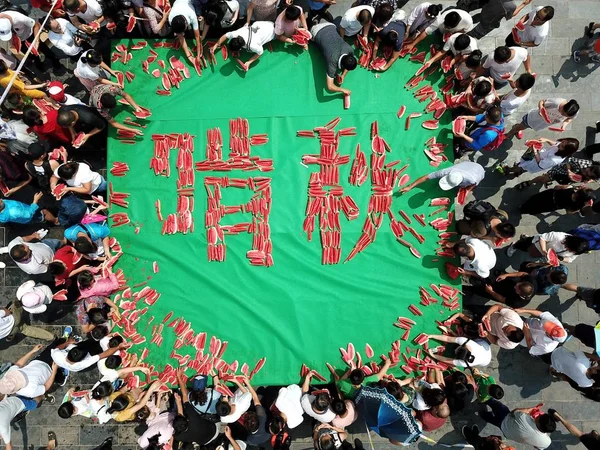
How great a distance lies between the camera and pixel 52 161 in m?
6.22

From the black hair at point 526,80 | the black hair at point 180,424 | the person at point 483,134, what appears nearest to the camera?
the black hair at point 180,424

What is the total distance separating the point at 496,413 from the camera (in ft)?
21.3

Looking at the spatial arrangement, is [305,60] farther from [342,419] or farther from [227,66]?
[342,419]

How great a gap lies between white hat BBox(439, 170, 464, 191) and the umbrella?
3.53 meters

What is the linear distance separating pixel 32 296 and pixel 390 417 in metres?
6.12

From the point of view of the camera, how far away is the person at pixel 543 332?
5665 mm

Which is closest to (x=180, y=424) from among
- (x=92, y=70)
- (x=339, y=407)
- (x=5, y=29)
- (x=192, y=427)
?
(x=192, y=427)

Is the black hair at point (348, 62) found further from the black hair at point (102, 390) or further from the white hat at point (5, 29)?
the black hair at point (102, 390)

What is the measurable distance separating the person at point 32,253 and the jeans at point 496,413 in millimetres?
8175

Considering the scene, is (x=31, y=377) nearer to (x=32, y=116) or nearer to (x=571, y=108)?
(x=32, y=116)

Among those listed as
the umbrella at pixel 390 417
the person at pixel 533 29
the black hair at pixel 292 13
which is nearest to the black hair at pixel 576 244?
the person at pixel 533 29

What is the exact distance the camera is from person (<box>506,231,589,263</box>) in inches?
221

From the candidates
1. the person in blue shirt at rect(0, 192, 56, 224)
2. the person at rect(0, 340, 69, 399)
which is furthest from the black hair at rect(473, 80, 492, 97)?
the person at rect(0, 340, 69, 399)

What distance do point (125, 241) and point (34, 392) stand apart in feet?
9.20
